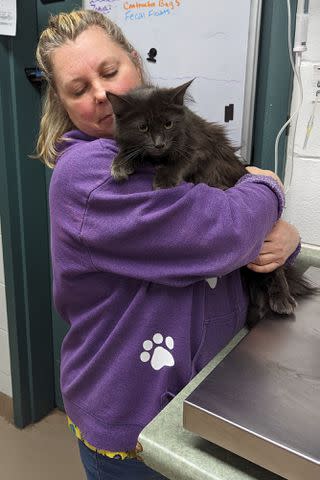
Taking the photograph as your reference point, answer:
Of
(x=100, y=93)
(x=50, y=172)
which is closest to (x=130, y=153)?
(x=100, y=93)

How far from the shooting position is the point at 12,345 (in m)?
2.24

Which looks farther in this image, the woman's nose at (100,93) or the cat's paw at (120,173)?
the woman's nose at (100,93)

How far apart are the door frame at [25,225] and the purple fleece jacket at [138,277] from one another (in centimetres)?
71

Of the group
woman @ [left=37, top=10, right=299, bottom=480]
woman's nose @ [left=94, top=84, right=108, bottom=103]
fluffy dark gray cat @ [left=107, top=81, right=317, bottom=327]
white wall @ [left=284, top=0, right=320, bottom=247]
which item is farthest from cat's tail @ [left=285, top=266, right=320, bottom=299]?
woman's nose @ [left=94, top=84, right=108, bottom=103]

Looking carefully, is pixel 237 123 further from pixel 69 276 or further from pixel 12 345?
pixel 12 345

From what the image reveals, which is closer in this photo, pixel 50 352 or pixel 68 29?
pixel 68 29

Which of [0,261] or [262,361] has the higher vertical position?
[262,361]

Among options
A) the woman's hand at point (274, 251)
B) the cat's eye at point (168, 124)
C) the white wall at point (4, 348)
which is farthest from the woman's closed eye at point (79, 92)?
the white wall at point (4, 348)

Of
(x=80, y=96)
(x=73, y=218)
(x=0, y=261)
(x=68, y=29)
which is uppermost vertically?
(x=68, y=29)

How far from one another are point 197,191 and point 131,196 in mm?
124

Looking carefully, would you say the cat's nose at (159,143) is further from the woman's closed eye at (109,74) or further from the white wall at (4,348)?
the white wall at (4,348)

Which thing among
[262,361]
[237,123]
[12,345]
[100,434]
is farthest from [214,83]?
[12,345]

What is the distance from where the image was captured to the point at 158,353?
908mm

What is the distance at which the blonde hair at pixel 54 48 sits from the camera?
39.7 inches
